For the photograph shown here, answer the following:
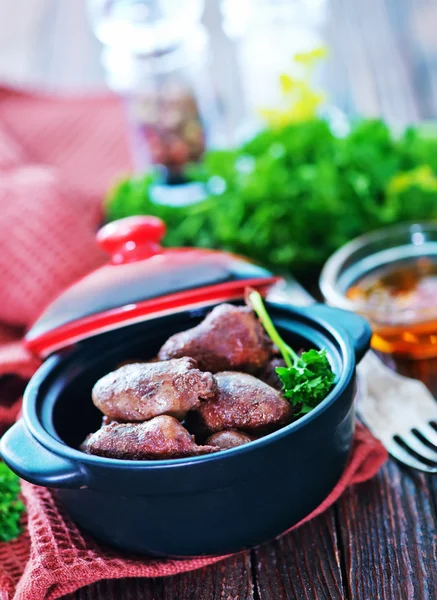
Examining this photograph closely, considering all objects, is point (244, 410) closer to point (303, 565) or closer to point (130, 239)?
point (303, 565)

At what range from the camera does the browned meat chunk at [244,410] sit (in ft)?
3.61

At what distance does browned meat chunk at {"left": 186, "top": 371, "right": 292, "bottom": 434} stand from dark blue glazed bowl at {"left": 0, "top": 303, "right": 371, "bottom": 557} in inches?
3.2

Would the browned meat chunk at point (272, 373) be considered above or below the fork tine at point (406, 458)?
above

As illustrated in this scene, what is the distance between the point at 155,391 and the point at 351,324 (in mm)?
337

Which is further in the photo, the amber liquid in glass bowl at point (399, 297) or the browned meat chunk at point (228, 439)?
the amber liquid in glass bowl at point (399, 297)

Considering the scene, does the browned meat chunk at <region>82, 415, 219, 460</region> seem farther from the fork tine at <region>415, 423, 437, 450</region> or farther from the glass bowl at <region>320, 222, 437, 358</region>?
the glass bowl at <region>320, 222, 437, 358</region>

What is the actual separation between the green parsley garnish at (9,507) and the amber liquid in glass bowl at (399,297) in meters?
0.72


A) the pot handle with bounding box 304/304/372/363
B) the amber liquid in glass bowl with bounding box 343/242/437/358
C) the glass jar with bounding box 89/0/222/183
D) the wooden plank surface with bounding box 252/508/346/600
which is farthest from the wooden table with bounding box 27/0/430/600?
the glass jar with bounding box 89/0/222/183

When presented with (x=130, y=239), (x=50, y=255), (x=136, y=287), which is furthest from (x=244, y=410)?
(x=50, y=255)

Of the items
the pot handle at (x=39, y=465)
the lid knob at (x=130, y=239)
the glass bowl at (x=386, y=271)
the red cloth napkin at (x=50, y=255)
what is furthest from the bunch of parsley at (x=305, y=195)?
the pot handle at (x=39, y=465)

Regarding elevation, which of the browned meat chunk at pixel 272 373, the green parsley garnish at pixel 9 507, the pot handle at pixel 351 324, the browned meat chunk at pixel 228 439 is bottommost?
the green parsley garnish at pixel 9 507

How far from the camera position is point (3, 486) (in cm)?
126

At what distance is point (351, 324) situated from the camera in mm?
1240

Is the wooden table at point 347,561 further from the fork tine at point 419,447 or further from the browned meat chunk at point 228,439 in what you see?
the browned meat chunk at point 228,439
